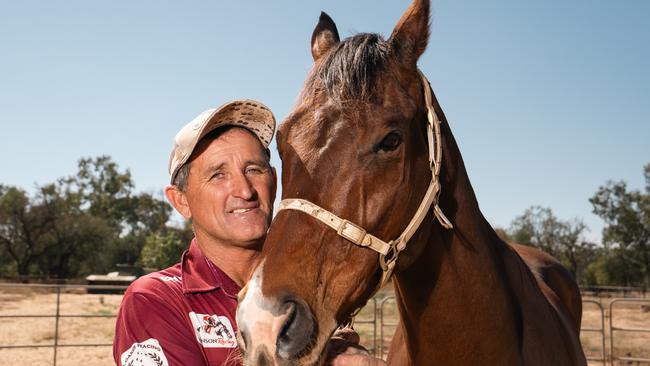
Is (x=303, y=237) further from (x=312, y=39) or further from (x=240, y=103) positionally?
(x=312, y=39)

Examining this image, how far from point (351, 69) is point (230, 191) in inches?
25.2

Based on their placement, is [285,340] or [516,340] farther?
[516,340]

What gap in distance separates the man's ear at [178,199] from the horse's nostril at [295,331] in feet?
2.53

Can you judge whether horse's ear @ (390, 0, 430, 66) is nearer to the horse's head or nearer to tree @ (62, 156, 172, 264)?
the horse's head

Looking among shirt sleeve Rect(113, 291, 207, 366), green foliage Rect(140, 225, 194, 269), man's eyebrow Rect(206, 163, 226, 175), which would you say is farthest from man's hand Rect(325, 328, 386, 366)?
green foliage Rect(140, 225, 194, 269)

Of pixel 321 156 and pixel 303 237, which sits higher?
pixel 321 156

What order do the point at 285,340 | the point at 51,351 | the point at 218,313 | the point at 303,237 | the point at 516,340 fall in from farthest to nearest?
the point at 51,351, the point at 516,340, the point at 218,313, the point at 303,237, the point at 285,340

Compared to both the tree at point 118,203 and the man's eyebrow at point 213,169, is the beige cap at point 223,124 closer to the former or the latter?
the man's eyebrow at point 213,169

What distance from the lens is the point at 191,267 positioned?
2.03 m

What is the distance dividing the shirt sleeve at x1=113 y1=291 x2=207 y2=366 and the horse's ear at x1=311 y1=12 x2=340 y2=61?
1376mm

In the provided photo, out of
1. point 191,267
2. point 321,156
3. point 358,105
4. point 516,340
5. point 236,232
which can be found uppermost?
point 358,105

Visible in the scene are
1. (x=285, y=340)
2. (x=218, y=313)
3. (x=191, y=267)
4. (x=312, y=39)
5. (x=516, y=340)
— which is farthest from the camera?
(x=312, y=39)

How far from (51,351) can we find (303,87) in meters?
14.6

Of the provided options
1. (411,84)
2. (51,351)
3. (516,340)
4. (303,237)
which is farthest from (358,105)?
(51,351)
